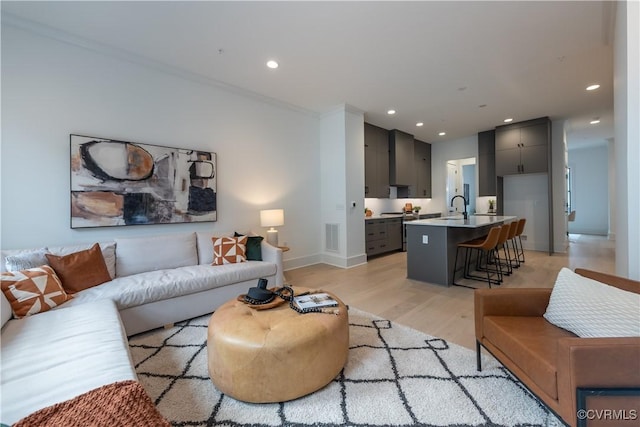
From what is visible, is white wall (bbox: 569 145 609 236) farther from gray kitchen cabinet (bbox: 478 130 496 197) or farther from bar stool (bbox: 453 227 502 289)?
bar stool (bbox: 453 227 502 289)

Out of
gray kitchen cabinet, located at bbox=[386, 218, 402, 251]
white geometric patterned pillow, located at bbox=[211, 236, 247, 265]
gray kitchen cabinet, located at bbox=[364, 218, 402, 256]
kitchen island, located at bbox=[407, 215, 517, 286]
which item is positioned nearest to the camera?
white geometric patterned pillow, located at bbox=[211, 236, 247, 265]

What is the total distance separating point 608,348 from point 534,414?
0.69 meters

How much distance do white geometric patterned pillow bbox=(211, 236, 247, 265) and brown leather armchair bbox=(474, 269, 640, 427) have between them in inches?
103

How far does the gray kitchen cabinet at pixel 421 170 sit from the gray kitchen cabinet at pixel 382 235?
1423mm

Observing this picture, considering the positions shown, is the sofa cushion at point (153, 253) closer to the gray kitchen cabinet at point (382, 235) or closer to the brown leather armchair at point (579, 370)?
the brown leather armchair at point (579, 370)

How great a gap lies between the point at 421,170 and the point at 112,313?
7.25m

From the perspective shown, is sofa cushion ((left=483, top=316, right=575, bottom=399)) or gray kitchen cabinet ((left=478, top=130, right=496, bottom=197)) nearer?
sofa cushion ((left=483, top=316, right=575, bottom=399))

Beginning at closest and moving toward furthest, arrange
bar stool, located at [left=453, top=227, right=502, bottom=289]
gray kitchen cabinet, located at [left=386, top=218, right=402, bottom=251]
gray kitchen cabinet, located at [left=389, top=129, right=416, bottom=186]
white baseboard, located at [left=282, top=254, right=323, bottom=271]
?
bar stool, located at [left=453, top=227, right=502, bottom=289] → white baseboard, located at [left=282, top=254, right=323, bottom=271] → gray kitchen cabinet, located at [left=386, top=218, right=402, bottom=251] → gray kitchen cabinet, located at [left=389, top=129, right=416, bottom=186]

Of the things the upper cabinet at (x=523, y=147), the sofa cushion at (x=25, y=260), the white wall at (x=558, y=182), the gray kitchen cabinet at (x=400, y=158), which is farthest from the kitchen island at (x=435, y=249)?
the sofa cushion at (x=25, y=260)

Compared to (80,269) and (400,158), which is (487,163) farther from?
(80,269)

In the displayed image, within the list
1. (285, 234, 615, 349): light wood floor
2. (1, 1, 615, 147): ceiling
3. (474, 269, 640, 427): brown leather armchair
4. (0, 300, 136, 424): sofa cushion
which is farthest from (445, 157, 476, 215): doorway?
(0, 300, 136, 424): sofa cushion

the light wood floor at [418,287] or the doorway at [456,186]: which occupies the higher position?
the doorway at [456,186]

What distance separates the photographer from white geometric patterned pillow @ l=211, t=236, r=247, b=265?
3.09m

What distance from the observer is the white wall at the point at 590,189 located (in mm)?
8234
